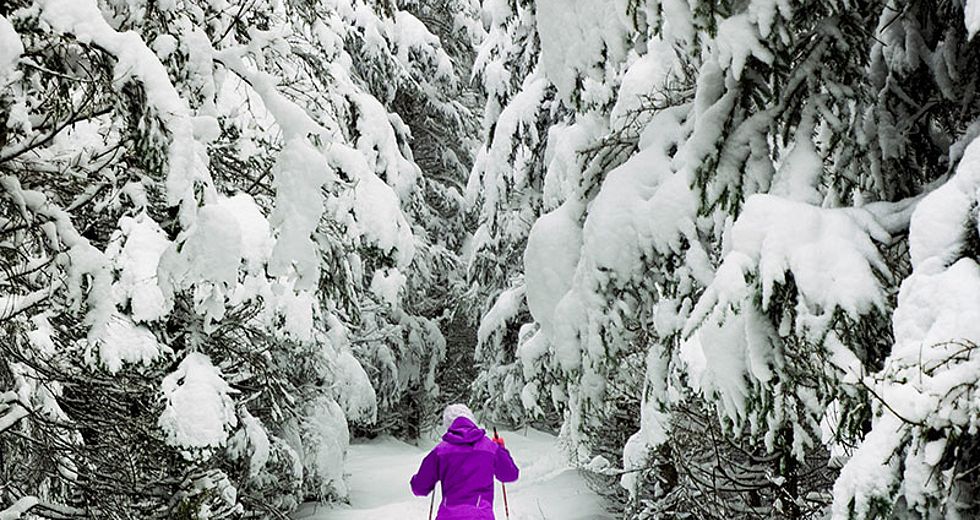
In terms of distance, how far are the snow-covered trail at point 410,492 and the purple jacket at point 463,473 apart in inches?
176

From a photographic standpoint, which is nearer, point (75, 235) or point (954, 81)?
point (954, 81)

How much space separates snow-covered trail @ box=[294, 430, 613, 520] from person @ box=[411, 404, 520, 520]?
4.44 metres

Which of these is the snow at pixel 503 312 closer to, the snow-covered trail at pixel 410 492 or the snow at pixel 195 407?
the snow-covered trail at pixel 410 492

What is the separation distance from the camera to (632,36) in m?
3.06

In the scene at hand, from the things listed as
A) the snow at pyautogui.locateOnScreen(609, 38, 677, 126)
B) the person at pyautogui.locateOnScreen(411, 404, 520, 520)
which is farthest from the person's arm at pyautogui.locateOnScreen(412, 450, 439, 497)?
the snow at pyautogui.locateOnScreen(609, 38, 677, 126)

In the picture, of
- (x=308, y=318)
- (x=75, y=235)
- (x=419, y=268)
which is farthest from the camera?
(x=419, y=268)

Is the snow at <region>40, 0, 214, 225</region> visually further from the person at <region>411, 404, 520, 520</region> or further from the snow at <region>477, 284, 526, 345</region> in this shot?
the snow at <region>477, 284, 526, 345</region>

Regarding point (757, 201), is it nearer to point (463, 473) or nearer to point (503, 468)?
point (463, 473)

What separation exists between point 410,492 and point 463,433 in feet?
26.8

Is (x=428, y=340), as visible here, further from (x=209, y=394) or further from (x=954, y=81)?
(x=954, y=81)

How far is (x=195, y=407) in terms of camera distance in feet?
19.6

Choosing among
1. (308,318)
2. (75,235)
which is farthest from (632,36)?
(308,318)

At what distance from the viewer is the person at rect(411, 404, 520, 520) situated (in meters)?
6.51

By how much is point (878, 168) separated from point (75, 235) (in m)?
3.17
